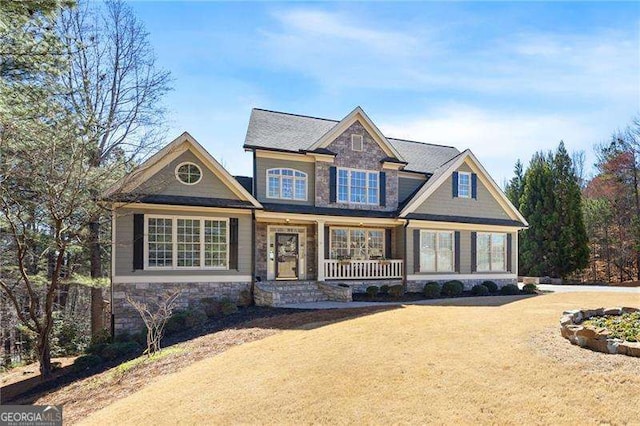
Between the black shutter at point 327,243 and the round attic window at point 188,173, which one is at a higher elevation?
the round attic window at point 188,173

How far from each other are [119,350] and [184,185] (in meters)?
5.89

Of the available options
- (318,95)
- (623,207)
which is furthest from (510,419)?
(623,207)

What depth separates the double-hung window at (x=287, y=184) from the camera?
1708 cm

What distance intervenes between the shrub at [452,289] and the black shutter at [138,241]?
40.8 feet

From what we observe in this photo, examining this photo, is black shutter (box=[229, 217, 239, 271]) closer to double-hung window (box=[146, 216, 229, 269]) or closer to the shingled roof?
double-hung window (box=[146, 216, 229, 269])

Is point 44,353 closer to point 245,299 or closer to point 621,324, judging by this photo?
point 245,299

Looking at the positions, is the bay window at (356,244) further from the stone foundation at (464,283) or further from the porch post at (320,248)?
the stone foundation at (464,283)

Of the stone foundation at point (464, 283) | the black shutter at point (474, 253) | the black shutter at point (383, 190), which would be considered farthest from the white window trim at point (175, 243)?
the black shutter at point (474, 253)

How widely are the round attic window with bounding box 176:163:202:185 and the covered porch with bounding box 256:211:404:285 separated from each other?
2.72 meters

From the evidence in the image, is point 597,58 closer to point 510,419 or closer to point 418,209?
point 418,209

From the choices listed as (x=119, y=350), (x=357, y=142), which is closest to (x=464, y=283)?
(x=357, y=142)

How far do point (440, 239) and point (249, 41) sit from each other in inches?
490

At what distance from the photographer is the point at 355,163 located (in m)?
18.3

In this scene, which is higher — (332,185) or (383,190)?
(332,185)
